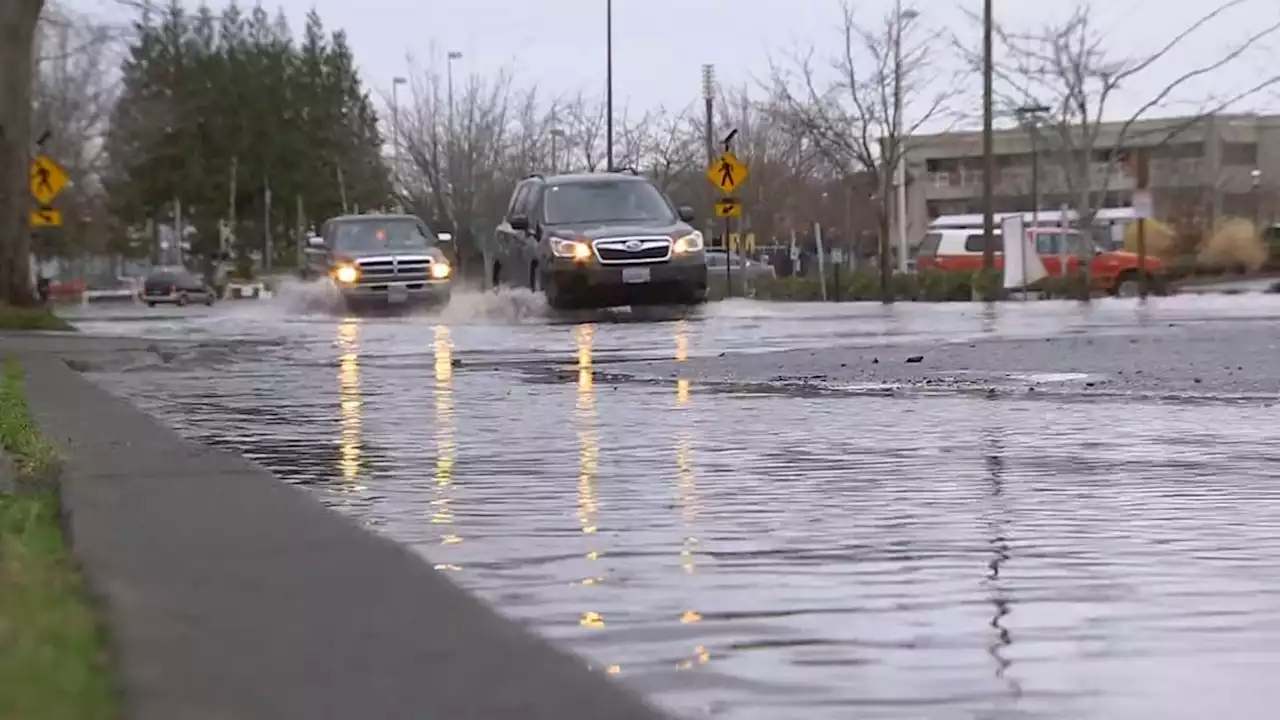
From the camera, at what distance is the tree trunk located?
A: 24.2 m

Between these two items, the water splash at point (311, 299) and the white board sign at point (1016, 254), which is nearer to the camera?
the water splash at point (311, 299)

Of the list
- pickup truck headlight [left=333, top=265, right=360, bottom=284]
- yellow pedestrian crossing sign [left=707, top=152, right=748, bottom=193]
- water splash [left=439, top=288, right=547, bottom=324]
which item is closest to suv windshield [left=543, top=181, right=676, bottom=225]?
water splash [left=439, top=288, right=547, bottom=324]

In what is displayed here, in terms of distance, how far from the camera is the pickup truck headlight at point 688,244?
23062 mm

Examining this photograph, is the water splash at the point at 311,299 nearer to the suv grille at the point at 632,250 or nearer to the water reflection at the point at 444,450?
the suv grille at the point at 632,250

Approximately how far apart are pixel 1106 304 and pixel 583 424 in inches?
741

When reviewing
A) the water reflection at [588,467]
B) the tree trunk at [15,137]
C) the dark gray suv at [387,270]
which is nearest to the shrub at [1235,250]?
the dark gray suv at [387,270]

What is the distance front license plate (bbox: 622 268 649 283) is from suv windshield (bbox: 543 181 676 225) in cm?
109

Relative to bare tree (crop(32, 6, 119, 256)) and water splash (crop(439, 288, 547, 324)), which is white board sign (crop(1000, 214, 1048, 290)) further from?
bare tree (crop(32, 6, 119, 256))

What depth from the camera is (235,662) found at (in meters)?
4.09

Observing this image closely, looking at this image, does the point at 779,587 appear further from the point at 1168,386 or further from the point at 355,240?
the point at 355,240

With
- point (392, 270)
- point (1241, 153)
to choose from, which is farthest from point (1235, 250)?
point (1241, 153)

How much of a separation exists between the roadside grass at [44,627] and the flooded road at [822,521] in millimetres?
1052

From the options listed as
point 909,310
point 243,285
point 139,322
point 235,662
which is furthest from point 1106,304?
point 243,285

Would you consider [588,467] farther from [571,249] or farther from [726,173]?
[726,173]
